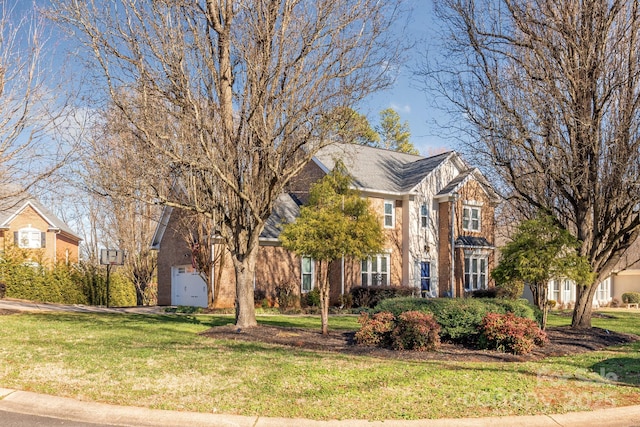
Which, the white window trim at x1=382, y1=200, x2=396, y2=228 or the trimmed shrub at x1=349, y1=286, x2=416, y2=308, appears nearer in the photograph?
the trimmed shrub at x1=349, y1=286, x2=416, y2=308

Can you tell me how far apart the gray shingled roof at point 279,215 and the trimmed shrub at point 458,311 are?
490 inches

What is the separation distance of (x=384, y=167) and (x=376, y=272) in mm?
6191

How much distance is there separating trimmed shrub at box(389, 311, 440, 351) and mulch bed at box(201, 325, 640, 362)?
24cm

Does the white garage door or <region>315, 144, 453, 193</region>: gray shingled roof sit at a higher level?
<region>315, 144, 453, 193</region>: gray shingled roof

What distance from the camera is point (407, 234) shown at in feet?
93.1

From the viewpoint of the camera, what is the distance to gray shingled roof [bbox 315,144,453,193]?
90.1 ft

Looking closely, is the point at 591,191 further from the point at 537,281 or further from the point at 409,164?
the point at 409,164

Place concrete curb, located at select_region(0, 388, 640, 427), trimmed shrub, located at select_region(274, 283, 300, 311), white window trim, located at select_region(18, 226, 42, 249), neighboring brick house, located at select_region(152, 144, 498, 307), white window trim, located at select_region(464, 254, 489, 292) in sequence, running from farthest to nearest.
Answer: white window trim, located at select_region(18, 226, 42, 249) < white window trim, located at select_region(464, 254, 489, 292) < neighboring brick house, located at select_region(152, 144, 498, 307) < trimmed shrub, located at select_region(274, 283, 300, 311) < concrete curb, located at select_region(0, 388, 640, 427)

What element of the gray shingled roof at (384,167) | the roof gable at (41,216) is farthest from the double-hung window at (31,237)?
the gray shingled roof at (384,167)

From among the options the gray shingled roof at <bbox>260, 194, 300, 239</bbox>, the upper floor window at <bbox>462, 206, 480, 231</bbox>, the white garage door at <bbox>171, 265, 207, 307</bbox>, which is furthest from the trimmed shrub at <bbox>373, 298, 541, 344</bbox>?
the upper floor window at <bbox>462, 206, 480, 231</bbox>

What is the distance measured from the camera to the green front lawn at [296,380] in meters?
7.01

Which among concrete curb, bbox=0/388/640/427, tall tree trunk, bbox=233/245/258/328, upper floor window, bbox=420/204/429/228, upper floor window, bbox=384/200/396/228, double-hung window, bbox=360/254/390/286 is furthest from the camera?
upper floor window, bbox=420/204/429/228

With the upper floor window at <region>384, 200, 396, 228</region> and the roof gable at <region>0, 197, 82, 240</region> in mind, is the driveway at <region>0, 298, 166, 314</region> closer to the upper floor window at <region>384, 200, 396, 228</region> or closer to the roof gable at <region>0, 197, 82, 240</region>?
the upper floor window at <region>384, 200, 396, 228</region>

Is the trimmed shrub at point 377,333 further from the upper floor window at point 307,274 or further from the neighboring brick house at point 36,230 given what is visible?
the neighboring brick house at point 36,230
